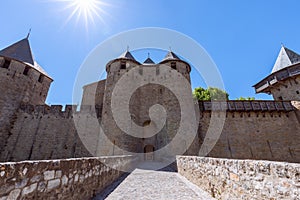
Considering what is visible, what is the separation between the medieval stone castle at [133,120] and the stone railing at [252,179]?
27.1 feet

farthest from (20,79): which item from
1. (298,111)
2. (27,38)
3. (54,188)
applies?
(298,111)

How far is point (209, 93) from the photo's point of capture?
20516mm

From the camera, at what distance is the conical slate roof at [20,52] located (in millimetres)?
13789

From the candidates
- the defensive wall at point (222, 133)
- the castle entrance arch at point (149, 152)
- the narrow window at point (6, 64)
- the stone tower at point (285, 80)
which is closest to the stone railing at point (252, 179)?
the castle entrance arch at point (149, 152)

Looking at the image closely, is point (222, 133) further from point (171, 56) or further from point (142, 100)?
point (171, 56)

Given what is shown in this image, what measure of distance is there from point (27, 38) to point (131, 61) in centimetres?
1281

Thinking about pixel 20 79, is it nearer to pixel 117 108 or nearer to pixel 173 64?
pixel 117 108

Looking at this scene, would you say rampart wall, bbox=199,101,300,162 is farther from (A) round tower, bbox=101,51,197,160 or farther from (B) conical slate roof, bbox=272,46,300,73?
Answer: (B) conical slate roof, bbox=272,46,300,73

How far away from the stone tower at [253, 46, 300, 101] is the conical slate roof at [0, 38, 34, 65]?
24850mm

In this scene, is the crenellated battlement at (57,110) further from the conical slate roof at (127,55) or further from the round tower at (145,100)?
the conical slate roof at (127,55)

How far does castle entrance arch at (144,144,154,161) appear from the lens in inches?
495

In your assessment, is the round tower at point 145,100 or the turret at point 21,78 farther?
the turret at point 21,78

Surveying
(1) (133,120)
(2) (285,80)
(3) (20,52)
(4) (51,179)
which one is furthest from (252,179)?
(3) (20,52)

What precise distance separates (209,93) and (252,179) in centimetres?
2001
